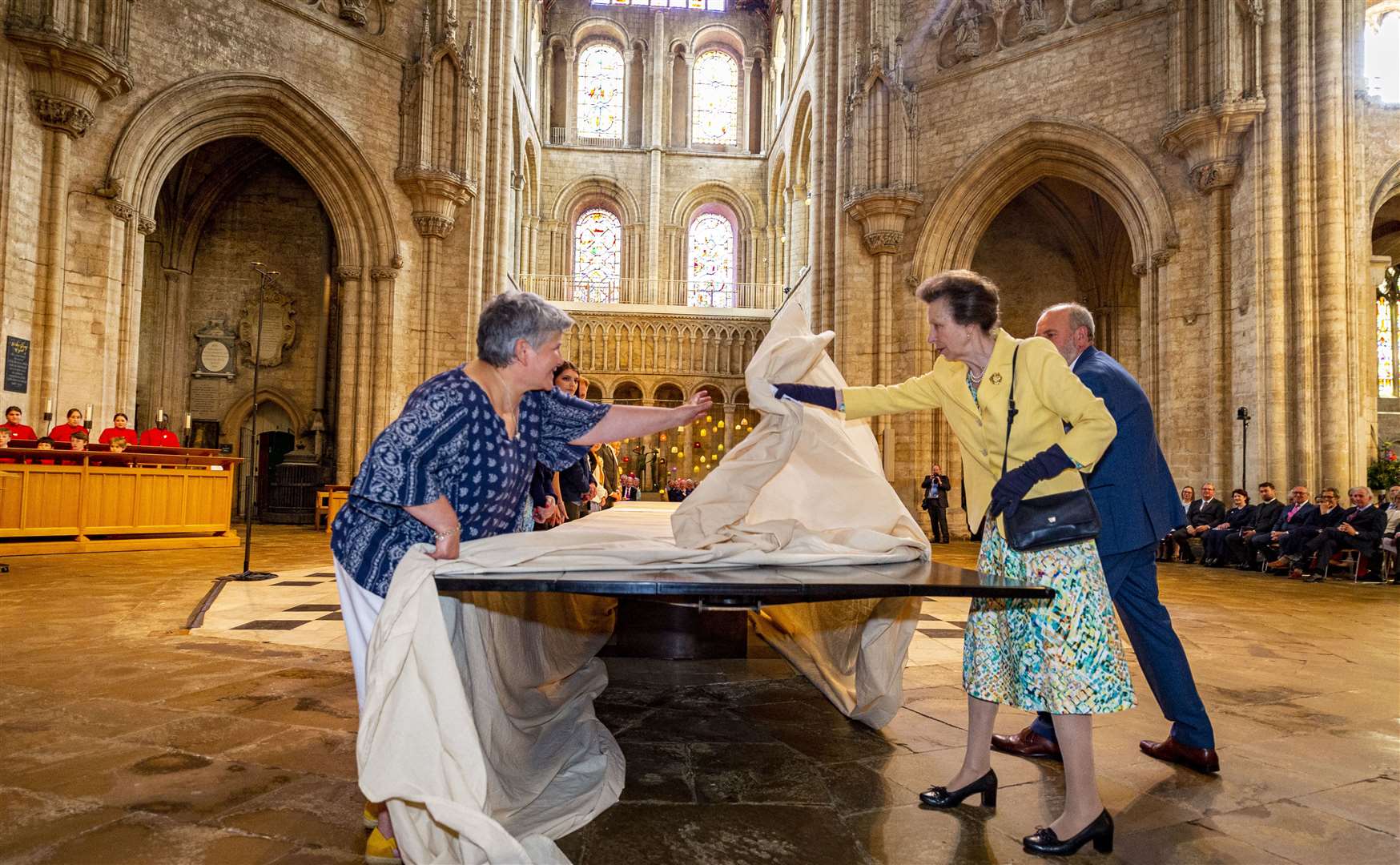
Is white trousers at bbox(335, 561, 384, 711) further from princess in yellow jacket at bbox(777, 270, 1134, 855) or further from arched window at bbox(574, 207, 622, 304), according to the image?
arched window at bbox(574, 207, 622, 304)

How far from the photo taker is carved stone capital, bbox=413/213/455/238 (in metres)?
14.5

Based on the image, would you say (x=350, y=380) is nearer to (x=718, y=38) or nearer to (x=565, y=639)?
(x=565, y=639)

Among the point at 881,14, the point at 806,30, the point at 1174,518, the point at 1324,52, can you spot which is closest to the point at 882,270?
the point at 881,14

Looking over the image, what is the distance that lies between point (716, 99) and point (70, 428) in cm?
2284

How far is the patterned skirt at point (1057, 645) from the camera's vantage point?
6.93ft

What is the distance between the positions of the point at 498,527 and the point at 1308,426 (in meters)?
11.8

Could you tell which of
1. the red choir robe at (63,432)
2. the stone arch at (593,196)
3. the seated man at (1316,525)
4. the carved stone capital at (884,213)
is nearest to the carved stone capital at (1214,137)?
the carved stone capital at (884,213)

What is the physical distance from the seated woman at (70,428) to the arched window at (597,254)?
1798 cm

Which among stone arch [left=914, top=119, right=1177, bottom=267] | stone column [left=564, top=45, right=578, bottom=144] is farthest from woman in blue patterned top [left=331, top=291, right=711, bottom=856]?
stone column [left=564, top=45, right=578, bottom=144]

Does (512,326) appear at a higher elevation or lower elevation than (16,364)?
lower

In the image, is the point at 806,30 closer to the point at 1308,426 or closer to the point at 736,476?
the point at 1308,426

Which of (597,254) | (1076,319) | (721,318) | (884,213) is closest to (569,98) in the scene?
(597,254)

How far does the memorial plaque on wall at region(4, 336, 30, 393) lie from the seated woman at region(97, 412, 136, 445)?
997mm

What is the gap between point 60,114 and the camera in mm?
10133
